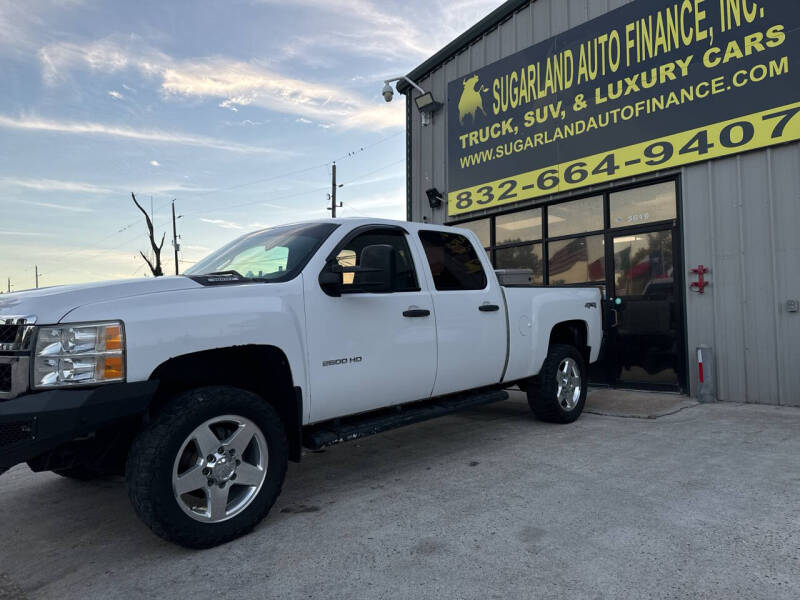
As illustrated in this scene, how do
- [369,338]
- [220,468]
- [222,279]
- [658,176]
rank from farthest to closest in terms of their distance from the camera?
1. [658,176]
2. [369,338]
3. [222,279]
4. [220,468]

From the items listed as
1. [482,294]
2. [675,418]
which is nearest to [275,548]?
[482,294]

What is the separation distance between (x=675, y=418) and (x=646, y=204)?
131 inches

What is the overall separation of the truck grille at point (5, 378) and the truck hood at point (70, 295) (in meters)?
0.26

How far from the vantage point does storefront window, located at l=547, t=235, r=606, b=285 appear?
844 centimetres

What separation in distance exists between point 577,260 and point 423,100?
15.8 feet

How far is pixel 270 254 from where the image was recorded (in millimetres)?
3908

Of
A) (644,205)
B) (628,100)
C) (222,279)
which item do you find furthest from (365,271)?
(628,100)

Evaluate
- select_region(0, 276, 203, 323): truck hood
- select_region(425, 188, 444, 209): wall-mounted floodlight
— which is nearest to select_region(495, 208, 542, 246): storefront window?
select_region(425, 188, 444, 209): wall-mounted floodlight

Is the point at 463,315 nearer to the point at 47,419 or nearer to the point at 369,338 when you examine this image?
the point at 369,338

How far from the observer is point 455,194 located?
10586mm

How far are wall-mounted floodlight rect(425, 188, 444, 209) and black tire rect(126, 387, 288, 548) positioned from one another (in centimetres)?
833

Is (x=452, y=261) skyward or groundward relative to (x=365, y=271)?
skyward

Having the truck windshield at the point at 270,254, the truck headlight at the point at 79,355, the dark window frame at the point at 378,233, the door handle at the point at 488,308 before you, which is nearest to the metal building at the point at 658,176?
the door handle at the point at 488,308

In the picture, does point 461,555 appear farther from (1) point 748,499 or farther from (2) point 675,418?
(2) point 675,418
